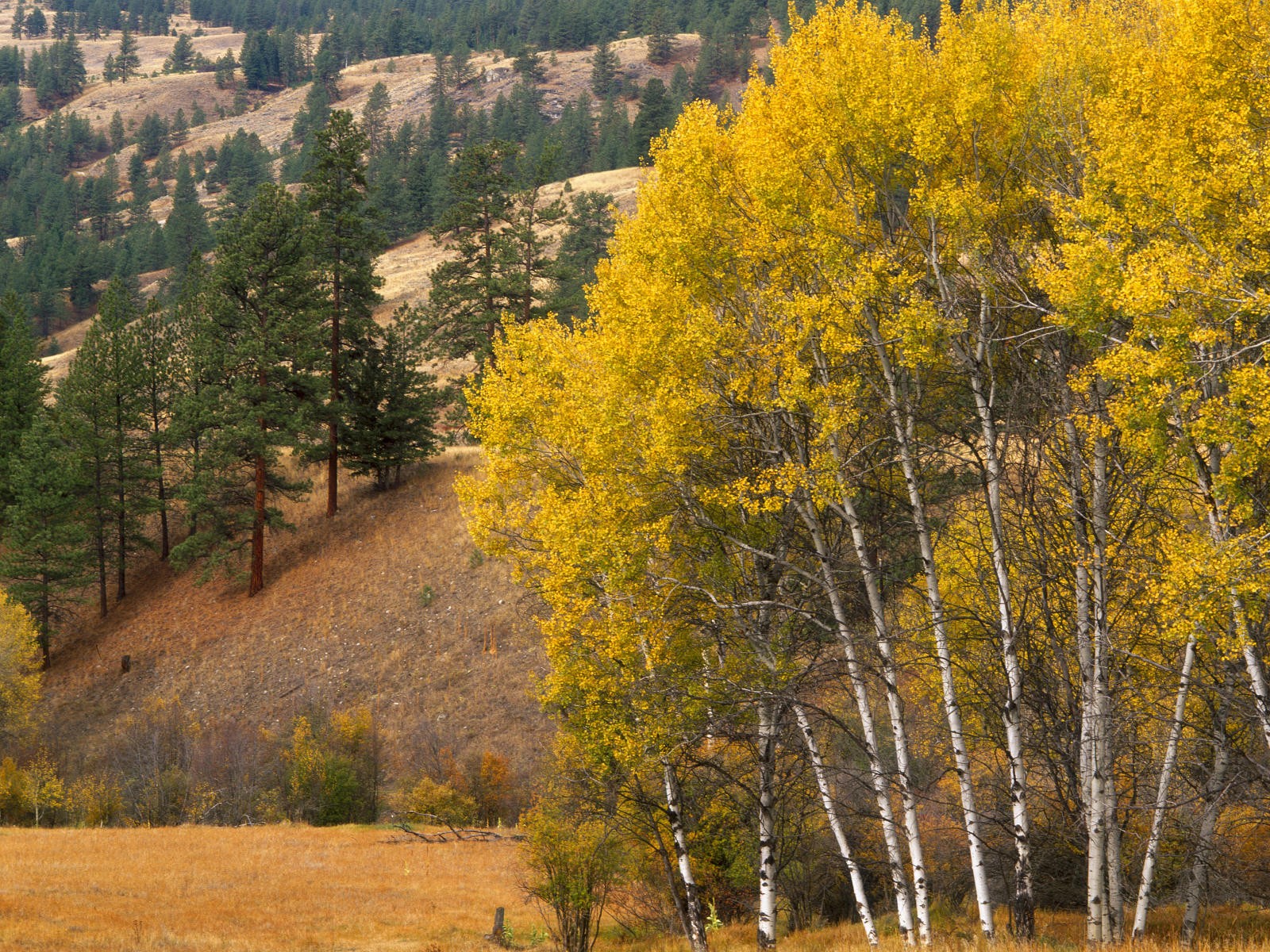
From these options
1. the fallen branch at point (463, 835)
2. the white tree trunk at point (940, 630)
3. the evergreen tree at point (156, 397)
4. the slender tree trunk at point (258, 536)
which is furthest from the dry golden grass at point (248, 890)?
the evergreen tree at point (156, 397)

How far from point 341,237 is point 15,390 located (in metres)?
19.7

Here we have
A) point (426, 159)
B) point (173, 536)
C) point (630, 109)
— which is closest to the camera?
point (173, 536)

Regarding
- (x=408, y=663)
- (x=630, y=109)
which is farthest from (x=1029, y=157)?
(x=630, y=109)

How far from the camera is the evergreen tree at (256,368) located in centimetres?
4116

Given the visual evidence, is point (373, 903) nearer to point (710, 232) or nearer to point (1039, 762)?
point (1039, 762)

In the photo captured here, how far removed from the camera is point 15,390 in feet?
161

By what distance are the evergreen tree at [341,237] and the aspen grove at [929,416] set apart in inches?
1217

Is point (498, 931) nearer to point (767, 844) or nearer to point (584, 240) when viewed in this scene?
point (767, 844)

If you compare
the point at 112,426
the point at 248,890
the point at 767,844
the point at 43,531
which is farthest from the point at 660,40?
the point at 767,844

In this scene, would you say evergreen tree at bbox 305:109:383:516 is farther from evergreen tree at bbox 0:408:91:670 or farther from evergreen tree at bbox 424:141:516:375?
evergreen tree at bbox 0:408:91:670

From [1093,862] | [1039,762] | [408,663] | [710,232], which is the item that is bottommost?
[408,663]

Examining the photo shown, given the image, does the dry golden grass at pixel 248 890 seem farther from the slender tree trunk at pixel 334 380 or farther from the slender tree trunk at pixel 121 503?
the slender tree trunk at pixel 334 380

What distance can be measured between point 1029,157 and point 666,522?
652 cm

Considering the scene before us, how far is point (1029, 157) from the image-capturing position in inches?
486
